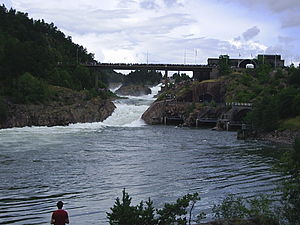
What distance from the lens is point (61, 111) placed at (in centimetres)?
10156

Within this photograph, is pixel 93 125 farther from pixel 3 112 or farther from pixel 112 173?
pixel 112 173

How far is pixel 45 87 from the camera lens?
341 ft

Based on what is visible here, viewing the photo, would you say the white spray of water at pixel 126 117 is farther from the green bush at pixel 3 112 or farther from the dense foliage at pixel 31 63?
the green bush at pixel 3 112

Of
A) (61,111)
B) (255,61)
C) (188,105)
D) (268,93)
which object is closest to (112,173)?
(61,111)

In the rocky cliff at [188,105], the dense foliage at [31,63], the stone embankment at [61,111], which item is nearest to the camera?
the stone embankment at [61,111]

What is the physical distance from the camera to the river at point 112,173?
97.7 ft

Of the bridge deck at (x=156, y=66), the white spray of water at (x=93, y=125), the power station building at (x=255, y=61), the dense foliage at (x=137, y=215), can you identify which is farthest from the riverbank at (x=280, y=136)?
the power station building at (x=255, y=61)

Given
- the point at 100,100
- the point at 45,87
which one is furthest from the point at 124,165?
the point at 100,100

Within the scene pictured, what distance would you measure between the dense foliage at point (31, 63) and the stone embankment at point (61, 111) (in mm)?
3248

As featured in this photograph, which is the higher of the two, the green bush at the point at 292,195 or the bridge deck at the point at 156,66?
the bridge deck at the point at 156,66

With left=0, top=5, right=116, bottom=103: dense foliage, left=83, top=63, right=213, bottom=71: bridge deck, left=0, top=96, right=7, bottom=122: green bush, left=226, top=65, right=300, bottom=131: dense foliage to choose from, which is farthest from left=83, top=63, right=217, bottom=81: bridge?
left=0, top=96, right=7, bottom=122: green bush

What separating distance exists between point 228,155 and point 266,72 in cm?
9425

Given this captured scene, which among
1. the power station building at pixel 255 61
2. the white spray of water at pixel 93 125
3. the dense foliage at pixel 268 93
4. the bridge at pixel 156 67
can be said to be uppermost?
the power station building at pixel 255 61

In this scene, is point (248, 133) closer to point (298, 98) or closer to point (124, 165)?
point (298, 98)
